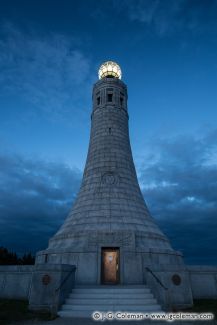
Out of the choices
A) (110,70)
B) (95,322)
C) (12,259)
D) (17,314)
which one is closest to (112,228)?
(95,322)

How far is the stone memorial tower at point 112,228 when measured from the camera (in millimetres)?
18234

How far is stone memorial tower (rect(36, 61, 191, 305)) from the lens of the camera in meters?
18.2

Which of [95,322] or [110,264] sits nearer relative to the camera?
[95,322]

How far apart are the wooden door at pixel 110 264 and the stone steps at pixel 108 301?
3648 millimetres

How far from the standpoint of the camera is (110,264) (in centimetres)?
1988


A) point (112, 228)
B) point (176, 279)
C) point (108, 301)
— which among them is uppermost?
point (112, 228)

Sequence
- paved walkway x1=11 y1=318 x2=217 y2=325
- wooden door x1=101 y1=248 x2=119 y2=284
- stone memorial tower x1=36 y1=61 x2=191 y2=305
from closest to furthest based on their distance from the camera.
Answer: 1. paved walkway x1=11 y1=318 x2=217 y2=325
2. stone memorial tower x1=36 y1=61 x2=191 y2=305
3. wooden door x1=101 y1=248 x2=119 y2=284

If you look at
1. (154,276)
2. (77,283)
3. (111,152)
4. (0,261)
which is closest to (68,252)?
(77,283)

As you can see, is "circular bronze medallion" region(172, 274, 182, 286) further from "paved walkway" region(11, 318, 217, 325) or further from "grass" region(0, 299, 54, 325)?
"grass" region(0, 299, 54, 325)

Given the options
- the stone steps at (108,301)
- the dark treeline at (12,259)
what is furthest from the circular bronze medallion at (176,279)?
the dark treeline at (12,259)

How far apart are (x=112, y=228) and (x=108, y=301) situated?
7.19 meters

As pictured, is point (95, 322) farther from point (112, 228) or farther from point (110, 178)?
point (110, 178)

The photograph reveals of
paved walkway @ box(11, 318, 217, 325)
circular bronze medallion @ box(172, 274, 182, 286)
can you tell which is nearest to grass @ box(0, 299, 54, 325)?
paved walkway @ box(11, 318, 217, 325)

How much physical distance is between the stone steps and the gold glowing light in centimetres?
2509
